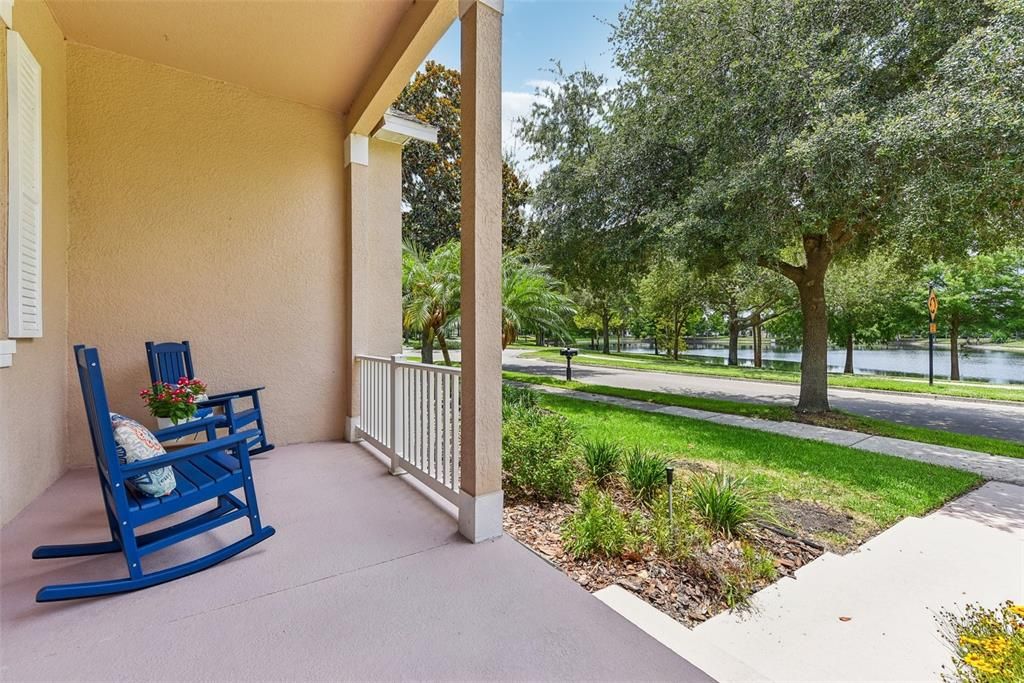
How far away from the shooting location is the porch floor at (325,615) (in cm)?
148

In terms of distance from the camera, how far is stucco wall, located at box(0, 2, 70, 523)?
2.39 m

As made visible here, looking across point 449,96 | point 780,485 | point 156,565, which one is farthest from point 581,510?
point 449,96

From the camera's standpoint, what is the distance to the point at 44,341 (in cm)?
290

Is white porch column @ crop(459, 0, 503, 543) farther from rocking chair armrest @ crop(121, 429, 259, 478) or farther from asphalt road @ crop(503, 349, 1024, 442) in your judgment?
asphalt road @ crop(503, 349, 1024, 442)

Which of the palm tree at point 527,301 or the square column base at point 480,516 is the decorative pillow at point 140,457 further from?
the palm tree at point 527,301

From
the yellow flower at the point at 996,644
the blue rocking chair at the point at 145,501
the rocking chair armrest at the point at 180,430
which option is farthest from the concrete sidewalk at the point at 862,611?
the rocking chair armrest at the point at 180,430

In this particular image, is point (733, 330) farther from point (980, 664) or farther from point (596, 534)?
point (980, 664)

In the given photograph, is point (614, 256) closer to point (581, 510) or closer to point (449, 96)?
point (581, 510)

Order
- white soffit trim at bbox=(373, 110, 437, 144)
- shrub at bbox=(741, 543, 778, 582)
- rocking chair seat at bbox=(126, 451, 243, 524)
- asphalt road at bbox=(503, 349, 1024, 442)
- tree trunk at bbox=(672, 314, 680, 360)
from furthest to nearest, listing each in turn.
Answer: tree trunk at bbox=(672, 314, 680, 360) < asphalt road at bbox=(503, 349, 1024, 442) < white soffit trim at bbox=(373, 110, 437, 144) < shrub at bbox=(741, 543, 778, 582) < rocking chair seat at bbox=(126, 451, 243, 524)

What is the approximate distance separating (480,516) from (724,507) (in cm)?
143

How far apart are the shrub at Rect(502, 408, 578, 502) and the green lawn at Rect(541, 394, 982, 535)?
1.42 meters

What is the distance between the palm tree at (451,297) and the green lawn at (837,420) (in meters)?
1.88

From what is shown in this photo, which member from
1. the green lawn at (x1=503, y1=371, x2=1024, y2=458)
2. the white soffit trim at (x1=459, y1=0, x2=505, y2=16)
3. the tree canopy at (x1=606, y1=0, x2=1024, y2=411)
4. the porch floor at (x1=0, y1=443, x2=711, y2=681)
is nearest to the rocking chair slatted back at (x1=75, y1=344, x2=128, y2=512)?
the porch floor at (x1=0, y1=443, x2=711, y2=681)

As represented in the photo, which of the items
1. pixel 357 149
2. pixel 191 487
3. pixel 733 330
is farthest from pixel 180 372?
pixel 733 330
